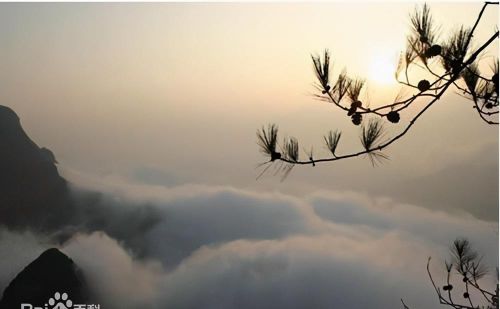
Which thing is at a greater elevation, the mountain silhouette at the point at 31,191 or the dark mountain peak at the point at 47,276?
the mountain silhouette at the point at 31,191

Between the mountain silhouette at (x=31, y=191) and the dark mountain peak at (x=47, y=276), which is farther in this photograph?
the mountain silhouette at (x=31, y=191)

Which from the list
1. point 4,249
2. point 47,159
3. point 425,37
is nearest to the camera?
point 425,37

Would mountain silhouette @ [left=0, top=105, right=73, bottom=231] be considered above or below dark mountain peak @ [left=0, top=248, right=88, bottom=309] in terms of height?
above

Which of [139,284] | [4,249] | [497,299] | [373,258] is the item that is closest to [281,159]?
[497,299]

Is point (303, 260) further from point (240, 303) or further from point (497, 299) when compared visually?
point (497, 299)

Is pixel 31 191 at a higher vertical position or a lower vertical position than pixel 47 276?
higher

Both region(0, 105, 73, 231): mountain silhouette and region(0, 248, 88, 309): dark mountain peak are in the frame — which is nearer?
region(0, 248, 88, 309): dark mountain peak

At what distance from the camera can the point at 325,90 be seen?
1128 mm

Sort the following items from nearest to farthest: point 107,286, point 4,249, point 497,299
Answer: point 497,299, point 4,249, point 107,286

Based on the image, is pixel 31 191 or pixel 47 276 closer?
pixel 47 276

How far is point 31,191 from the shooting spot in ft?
20.4

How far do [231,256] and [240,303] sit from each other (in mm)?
470

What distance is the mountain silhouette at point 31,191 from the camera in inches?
205

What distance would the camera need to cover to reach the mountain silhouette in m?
5.20
